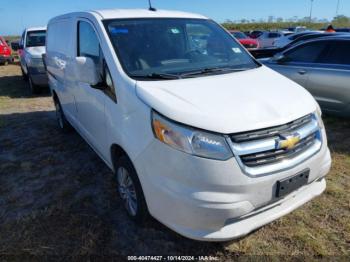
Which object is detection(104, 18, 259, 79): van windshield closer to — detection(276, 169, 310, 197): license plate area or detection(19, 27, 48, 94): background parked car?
detection(276, 169, 310, 197): license plate area

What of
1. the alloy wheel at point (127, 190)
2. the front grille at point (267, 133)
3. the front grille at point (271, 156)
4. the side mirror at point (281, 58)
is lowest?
the alloy wheel at point (127, 190)

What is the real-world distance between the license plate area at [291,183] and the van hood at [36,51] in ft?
26.2

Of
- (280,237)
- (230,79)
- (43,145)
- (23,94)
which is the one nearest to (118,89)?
(230,79)

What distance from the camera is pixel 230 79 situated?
2863mm

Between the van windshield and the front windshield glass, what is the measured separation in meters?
7.62

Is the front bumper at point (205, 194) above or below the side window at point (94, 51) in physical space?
below

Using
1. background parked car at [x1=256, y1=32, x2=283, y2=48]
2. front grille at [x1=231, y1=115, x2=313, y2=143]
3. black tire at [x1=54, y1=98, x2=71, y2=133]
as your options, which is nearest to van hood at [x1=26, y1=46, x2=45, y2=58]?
black tire at [x1=54, y1=98, x2=71, y2=133]

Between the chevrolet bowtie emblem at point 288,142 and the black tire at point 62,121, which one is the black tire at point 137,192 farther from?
A: the black tire at point 62,121

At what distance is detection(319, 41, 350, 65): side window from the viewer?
5266 millimetres

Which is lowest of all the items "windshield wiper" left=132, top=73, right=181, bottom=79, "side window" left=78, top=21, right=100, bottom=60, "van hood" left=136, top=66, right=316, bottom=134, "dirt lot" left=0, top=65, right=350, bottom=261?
"dirt lot" left=0, top=65, right=350, bottom=261

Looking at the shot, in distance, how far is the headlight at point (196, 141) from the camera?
2090mm

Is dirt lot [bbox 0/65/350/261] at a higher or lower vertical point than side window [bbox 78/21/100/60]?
lower

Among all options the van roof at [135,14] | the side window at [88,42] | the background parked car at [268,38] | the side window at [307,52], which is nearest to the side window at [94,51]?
the side window at [88,42]

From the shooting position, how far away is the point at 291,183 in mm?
2318
